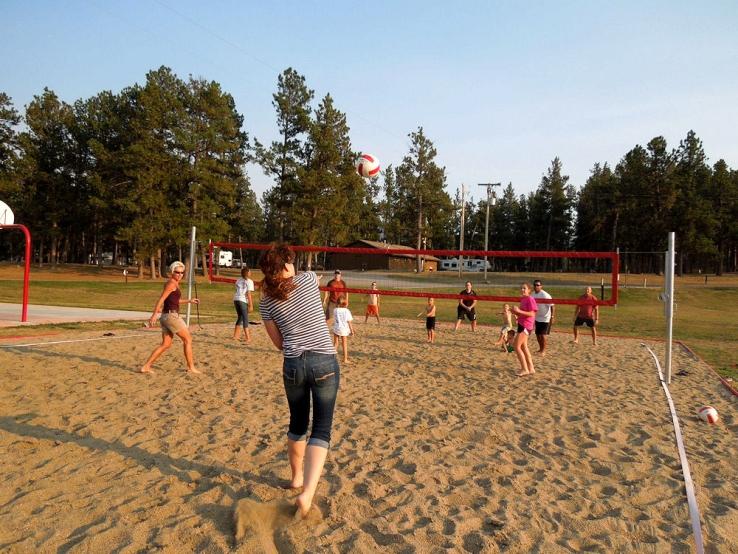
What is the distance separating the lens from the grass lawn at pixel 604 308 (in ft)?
48.4

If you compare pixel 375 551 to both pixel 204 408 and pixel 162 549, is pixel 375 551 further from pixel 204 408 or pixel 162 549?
pixel 204 408

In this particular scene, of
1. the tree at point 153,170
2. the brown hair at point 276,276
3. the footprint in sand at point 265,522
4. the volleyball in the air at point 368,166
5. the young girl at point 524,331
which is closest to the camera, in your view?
the footprint in sand at point 265,522

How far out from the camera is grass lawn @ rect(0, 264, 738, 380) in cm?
1476

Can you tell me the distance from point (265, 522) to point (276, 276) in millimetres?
1453

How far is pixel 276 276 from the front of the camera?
3.10m

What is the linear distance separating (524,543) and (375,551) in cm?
85

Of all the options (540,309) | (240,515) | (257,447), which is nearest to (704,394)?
(540,309)

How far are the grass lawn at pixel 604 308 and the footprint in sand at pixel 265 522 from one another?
29.0 ft

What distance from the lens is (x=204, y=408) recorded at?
221 inches

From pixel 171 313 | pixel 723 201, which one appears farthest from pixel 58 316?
pixel 723 201

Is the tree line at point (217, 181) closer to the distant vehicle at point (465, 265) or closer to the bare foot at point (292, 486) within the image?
the distant vehicle at point (465, 265)

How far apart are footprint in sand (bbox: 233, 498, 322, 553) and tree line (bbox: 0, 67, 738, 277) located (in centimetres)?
3098

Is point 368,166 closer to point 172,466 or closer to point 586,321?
point 586,321

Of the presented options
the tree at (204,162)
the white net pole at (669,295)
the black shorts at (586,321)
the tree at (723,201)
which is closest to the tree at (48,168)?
the tree at (204,162)
